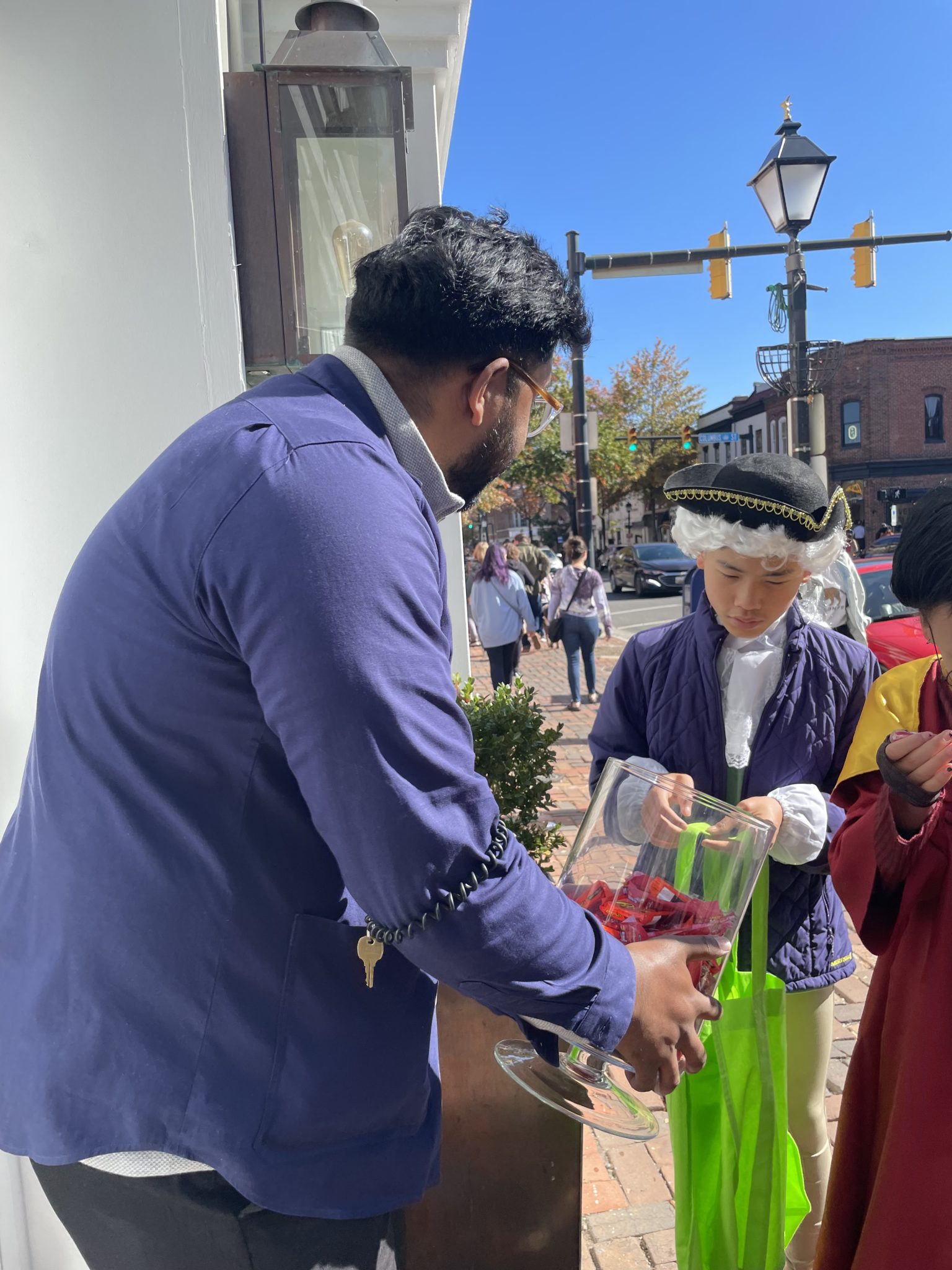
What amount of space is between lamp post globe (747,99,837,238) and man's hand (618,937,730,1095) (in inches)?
378

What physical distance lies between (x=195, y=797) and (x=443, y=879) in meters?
0.34

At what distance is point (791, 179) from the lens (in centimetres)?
919

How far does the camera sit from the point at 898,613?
30.4 ft

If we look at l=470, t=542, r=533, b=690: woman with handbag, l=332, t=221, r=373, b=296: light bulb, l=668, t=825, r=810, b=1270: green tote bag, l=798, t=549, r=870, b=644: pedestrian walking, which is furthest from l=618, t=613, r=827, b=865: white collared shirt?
l=470, t=542, r=533, b=690: woman with handbag

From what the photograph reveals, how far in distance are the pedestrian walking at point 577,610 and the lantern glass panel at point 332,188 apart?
22.4ft

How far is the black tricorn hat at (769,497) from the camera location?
2133 millimetres

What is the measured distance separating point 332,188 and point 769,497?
2088mm

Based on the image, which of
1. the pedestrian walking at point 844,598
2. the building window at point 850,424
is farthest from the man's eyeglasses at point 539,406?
the building window at point 850,424

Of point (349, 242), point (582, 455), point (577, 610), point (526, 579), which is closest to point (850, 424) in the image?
point (582, 455)

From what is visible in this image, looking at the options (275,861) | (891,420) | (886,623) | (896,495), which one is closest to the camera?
(275,861)

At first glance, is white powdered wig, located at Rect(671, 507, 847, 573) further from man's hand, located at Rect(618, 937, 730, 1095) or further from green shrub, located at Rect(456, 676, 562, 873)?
man's hand, located at Rect(618, 937, 730, 1095)

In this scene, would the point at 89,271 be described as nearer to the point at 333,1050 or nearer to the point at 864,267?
the point at 333,1050

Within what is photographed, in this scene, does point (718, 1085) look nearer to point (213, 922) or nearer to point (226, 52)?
point (213, 922)

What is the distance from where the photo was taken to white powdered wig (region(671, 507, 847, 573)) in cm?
214
